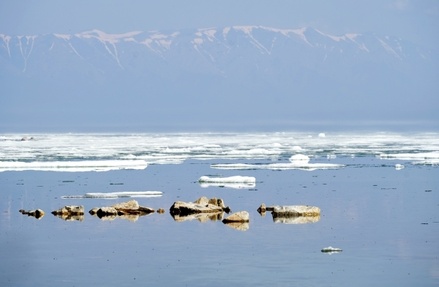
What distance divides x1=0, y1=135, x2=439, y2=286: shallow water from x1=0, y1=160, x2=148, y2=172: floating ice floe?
5084mm

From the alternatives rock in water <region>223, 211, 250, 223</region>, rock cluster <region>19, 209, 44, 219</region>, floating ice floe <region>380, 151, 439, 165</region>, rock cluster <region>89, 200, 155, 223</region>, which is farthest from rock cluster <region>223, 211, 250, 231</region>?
floating ice floe <region>380, 151, 439, 165</region>

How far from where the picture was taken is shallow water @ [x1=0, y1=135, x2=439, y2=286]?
14633 mm

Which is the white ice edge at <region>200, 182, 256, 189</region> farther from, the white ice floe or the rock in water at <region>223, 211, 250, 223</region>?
A: the white ice floe

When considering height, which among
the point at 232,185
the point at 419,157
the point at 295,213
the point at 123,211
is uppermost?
the point at 419,157

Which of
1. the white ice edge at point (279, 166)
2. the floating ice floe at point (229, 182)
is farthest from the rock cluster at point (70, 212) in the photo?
the white ice edge at point (279, 166)

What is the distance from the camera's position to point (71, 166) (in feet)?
119

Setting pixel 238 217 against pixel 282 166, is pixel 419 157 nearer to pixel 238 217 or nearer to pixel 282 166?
pixel 282 166

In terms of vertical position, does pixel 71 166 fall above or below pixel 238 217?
above

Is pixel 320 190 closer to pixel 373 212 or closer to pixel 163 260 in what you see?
pixel 373 212

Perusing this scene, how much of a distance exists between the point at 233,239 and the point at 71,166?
1917cm

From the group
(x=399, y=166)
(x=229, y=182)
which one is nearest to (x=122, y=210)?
(x=229, y=182)

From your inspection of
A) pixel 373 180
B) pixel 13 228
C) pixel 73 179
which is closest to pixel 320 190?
pixel 373 180

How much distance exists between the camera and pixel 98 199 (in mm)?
24594

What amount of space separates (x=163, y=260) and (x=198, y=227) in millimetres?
3628
